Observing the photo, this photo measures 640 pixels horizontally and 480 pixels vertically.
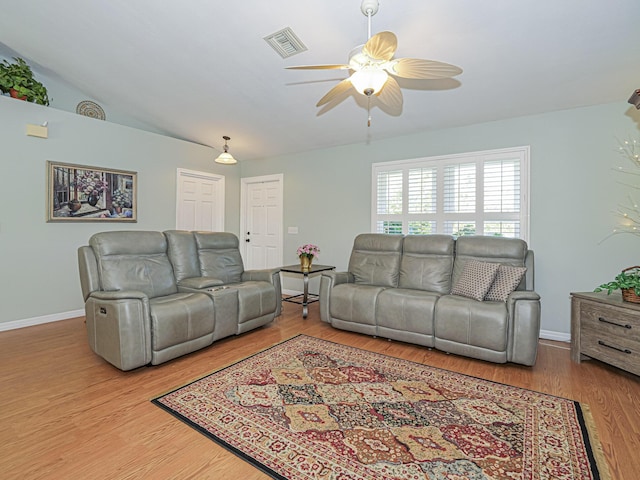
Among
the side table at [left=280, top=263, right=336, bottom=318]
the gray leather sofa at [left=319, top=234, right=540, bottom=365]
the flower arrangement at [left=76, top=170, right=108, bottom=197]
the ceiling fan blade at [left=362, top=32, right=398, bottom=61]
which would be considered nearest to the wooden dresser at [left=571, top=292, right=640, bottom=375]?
the gray leather sofa at [left=319, top=234, right=540, bottom=365]

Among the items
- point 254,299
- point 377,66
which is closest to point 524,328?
point 377,66

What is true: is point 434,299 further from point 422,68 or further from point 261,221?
point 261,221

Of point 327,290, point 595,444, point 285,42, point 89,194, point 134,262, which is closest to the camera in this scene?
point 595,444

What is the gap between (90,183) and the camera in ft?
13.9

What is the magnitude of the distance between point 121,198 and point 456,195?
14.9ft

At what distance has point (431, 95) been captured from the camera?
3418 millimetres

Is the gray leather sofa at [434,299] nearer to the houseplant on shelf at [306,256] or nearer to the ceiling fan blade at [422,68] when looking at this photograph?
the houseplant on shelf at [306,256]

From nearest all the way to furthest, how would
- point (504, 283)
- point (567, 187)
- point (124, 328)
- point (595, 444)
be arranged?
point (595, 444)
point (124, 328)
point (504, 283)
point (567, 187)

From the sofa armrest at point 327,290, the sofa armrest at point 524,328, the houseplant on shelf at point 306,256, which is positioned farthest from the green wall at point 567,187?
the sofa armrest at point 327,290

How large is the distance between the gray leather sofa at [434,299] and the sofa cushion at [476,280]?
43 millimetres

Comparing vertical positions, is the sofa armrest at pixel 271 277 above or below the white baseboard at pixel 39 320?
above

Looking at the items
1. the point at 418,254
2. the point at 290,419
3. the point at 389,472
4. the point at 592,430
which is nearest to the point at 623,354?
the point at 592,430

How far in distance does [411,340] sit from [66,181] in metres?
4.52

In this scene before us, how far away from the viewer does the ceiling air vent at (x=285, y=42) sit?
276 centimetres
